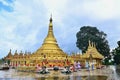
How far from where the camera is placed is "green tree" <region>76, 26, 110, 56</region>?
243ft

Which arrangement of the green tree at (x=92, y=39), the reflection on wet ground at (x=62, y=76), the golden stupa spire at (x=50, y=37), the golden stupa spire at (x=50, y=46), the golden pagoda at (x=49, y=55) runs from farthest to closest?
the green tree at (x=92, y=39), the golden stupa spire at (x=50, y=37), the golden stupa spire at (x=50, y=46), the golden pagoda at (x=49, y=55), the reflection on wet ground at (x=62, y=76)

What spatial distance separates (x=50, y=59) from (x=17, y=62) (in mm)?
9427

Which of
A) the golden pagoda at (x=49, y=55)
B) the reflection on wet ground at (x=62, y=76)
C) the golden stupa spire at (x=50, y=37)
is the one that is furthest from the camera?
the golden stupa spire at (x=50, y=37)

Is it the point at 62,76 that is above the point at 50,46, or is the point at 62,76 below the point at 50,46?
below

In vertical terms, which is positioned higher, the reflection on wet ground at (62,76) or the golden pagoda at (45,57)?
the golden pagoda at (45,57)

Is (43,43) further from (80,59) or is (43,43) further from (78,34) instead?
(78,34)

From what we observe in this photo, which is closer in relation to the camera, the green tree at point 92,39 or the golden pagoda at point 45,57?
the golden pagoda at point 45,57

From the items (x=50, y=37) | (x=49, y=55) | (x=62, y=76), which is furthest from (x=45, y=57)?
(x=62, y=76)

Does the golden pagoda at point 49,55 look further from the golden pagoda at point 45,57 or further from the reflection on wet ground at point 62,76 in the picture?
the reflection on wet ground at point 62,76

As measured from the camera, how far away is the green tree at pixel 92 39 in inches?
2916

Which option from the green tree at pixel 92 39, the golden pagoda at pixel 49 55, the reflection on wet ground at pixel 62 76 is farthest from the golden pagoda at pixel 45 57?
the reflection on wet ground at pixel 62 76

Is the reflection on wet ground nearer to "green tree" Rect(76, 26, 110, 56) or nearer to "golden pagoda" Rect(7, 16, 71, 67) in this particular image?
"golden pagoda" Rect(7, 16, 71, 67)

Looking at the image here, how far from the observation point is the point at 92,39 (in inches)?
2901

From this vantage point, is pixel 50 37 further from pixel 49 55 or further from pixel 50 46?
pixel 49 55
